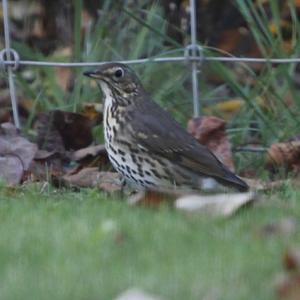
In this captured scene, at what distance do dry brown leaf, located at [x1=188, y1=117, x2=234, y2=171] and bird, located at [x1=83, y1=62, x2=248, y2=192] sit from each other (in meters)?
0.36

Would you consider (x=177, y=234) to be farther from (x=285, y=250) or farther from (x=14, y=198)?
(x=14, y=198)

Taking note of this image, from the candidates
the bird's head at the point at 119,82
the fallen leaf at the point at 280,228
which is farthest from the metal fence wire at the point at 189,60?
the fallen leaf at the point at 280,228

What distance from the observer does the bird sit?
7961mm

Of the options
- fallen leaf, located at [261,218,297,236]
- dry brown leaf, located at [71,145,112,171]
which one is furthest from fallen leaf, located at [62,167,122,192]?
fallen leaf, located at [261,218,297,236]

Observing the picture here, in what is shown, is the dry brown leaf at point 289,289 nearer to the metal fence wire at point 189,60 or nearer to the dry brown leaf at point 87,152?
the dry brown leaf at point 87,152

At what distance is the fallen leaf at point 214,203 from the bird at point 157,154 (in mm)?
1401

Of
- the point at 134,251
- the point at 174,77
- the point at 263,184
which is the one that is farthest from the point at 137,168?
the point at 134,251

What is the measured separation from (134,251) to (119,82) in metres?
3.05

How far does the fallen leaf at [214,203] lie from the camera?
620 cm

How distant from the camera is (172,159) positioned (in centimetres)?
813

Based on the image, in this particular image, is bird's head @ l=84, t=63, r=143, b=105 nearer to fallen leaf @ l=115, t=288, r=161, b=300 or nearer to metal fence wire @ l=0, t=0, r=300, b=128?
metal fence wire @ l=0, t=0, r=300, b=128

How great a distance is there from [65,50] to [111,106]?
399 cm

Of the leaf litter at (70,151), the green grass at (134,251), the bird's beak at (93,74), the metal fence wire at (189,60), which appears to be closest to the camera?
the green grass at (134,251)


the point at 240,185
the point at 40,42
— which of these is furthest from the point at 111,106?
the point at 40,42
